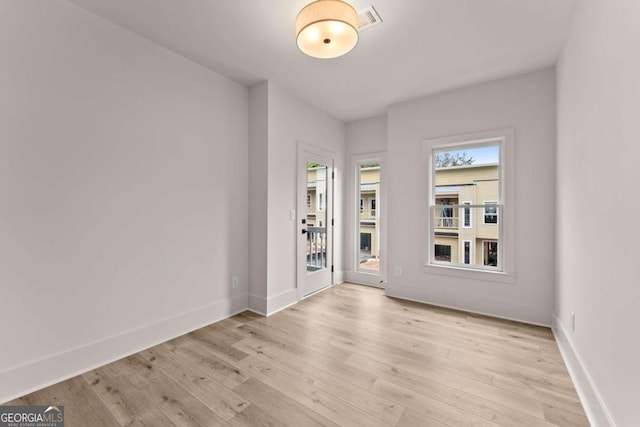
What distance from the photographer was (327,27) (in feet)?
6.14

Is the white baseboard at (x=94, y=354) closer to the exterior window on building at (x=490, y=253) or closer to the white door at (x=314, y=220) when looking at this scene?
the white door at (x=314, y=220)

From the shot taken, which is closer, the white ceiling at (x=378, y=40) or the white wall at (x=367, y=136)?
the white ceiling at (x=378, y=40)

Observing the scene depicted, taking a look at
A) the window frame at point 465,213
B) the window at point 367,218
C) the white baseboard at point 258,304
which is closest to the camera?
the white baseboard at point 258,304

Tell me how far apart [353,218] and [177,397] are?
136 inches

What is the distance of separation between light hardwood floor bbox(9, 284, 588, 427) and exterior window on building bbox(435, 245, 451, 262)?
0.93 m

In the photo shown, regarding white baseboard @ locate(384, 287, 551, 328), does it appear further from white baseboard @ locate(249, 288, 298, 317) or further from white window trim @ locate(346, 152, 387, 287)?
white baseboard @ locate(249, 288, 298, 317)

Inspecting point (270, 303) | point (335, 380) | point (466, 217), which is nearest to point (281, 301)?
point (270, 303)

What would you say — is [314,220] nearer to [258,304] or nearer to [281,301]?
[281,301]

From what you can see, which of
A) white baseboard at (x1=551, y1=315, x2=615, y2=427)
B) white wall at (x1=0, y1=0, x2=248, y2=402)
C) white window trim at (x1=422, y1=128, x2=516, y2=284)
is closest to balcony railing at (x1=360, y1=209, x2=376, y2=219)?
white window trim at (x1=422, y1=128, x2=516, y2=284)

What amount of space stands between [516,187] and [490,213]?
42cm

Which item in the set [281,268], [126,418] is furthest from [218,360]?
[281,268]

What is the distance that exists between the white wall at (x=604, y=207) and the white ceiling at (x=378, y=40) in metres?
0.43

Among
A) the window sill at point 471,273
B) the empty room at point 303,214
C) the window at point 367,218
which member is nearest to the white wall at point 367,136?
the window at point 367,218

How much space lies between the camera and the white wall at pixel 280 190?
10.9 feet
